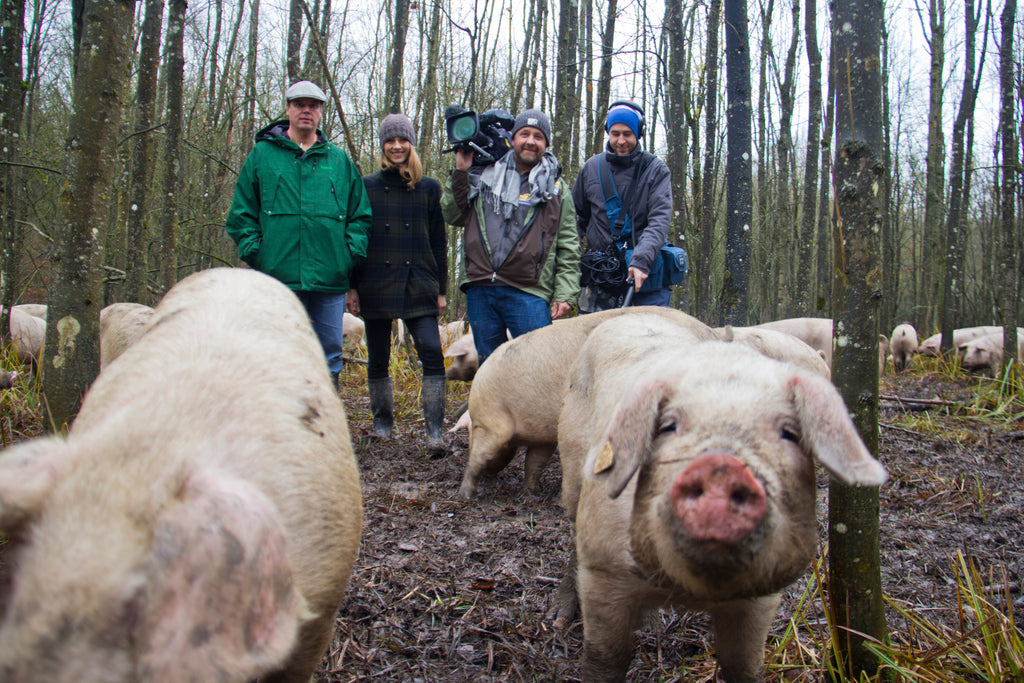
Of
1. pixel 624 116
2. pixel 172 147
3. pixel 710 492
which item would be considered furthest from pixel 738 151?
pixel 710 492

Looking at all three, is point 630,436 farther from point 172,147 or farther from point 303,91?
point 172,147

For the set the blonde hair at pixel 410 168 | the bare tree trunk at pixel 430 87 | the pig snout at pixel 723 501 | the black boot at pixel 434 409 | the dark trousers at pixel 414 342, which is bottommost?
the black boot at pixel 434 409

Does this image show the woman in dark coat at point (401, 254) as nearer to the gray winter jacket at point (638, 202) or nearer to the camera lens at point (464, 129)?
the camera lens at point (464, 129)

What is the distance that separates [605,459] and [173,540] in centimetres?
112

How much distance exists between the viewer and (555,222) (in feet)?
17.3

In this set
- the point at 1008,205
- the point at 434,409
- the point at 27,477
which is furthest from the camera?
the point at 1008,205

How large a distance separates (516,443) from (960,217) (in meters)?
13.6

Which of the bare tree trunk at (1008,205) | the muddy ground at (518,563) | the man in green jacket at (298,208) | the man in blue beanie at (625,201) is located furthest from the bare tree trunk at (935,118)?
the man in green jacket at (298,208)

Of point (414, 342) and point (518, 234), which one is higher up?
point (518, 234)

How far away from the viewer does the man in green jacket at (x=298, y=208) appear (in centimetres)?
482

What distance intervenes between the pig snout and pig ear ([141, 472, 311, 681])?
34.6 inches

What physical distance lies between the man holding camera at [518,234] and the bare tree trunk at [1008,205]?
20.1 ft

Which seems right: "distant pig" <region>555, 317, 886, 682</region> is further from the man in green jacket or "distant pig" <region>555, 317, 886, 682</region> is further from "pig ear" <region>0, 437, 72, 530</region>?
the man in green jacket

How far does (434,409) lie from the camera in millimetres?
6016
